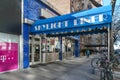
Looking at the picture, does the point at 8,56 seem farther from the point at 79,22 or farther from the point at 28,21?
the point at 79,22

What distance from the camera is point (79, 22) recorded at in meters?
12.6

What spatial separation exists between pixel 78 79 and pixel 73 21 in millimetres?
4284

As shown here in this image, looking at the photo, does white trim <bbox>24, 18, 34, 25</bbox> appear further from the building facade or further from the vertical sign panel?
the vertical sign panel

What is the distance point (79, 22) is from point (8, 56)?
513 cm

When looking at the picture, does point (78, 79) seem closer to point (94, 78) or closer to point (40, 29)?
point (94, 78)

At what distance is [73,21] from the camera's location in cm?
1291

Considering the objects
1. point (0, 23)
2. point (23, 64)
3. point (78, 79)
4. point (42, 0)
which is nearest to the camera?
point (78, 79)

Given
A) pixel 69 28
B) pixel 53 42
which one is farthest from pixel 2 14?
pixel 53 42

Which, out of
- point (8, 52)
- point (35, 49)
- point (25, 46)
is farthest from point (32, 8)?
point (8, 52)

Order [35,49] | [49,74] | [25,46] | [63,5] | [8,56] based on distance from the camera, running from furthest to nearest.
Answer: [63,5] < [35,49] < [25,46] < [8,56] < [49,74]

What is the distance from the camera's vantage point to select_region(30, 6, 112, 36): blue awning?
11734 mm

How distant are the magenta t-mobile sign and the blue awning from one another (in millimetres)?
2507

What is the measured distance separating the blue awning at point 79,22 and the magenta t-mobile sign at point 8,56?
98.7 inches

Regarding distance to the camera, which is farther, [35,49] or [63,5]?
[63,5]
